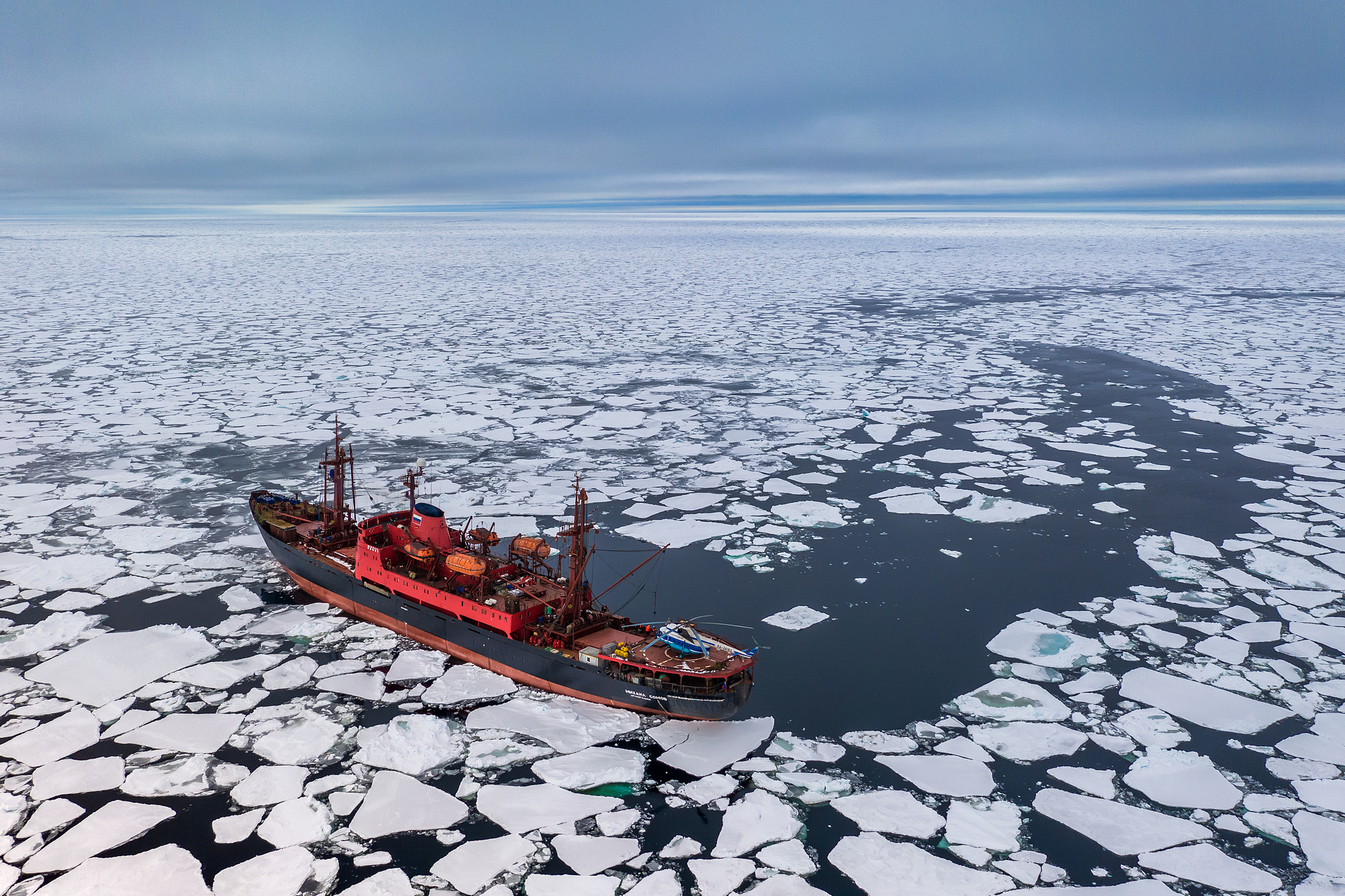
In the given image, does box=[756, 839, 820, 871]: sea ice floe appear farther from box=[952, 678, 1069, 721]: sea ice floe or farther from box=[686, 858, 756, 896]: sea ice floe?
box=[952, 678, 1069, 721]: sea ice floe

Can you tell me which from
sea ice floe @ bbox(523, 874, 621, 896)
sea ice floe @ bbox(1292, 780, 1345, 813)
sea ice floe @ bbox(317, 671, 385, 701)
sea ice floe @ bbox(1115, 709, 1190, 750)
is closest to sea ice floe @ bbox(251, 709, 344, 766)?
sea ice floe @ bbox(317, 671, 385, 701)

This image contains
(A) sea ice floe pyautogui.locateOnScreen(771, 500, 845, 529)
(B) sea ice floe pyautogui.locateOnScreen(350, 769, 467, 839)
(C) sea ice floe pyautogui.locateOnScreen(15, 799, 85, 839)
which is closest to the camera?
(C) sea ice floe pyautogui.locateOnScreen(15, 799, 85, 839)

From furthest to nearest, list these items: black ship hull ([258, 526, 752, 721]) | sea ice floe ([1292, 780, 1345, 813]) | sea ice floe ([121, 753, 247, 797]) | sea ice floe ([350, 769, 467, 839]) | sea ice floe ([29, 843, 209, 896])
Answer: black ship hull ([258, 526, 752, 721]), sea ice floe ([121, 753, 247, 797]), sea ice floe ([1292, 780, 1345, 813]), sea ice floe ([350, 769, 467, 839]), sea ice floe ([29, 843, 209, 896])

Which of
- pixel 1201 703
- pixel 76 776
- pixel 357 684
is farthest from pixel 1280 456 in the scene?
pixel 76 776

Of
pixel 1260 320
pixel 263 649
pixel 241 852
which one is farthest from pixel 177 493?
pixel 1260 320

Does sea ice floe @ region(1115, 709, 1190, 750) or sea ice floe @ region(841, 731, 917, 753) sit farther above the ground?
sea ice floe @ region(1115, 709, 1190, 750)

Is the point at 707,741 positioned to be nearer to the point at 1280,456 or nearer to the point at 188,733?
the point at 188,733
